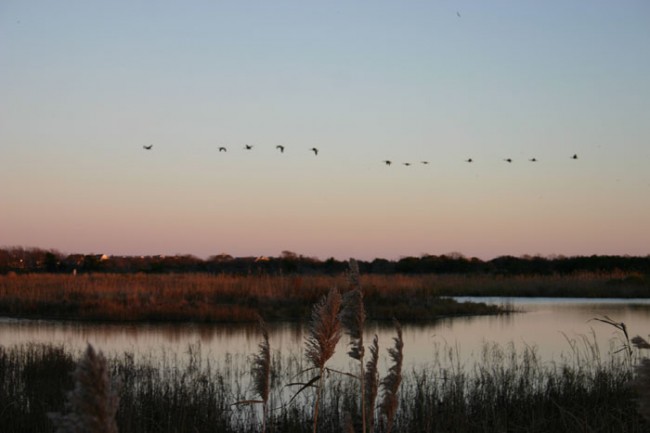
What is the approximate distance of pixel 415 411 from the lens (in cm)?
769

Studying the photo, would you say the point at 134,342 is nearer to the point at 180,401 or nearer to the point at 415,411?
the point at 180,401

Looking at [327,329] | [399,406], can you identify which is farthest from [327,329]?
[399,406]

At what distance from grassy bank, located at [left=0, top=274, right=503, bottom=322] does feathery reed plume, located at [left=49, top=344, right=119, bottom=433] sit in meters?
20.6

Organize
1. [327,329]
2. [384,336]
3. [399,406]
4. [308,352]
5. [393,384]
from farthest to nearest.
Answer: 1. [384,336]
2. [399,406]
3. [308,352]
4. [327,329]
5. [393,384]

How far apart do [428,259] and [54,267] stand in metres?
29.3

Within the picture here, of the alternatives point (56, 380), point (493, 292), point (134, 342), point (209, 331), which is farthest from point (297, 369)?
point (493, 292)

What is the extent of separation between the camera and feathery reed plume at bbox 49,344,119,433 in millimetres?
1031

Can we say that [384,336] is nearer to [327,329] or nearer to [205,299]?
[205,299]

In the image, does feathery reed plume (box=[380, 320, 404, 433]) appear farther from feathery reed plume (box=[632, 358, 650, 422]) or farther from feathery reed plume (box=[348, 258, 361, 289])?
feathery reed plume (box=[632, 358, 650, 422])

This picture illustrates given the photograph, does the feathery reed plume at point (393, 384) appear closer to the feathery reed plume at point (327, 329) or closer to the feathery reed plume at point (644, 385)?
the feathery reed plume at point (327, 329)

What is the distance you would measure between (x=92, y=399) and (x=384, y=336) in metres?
17.0

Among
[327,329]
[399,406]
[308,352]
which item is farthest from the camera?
[399,406]

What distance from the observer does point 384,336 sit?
17734mm

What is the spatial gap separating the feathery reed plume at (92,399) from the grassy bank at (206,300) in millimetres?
20562
